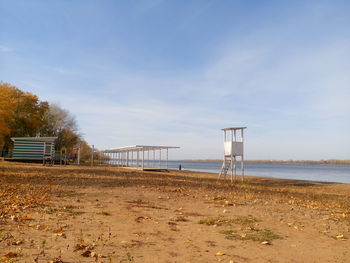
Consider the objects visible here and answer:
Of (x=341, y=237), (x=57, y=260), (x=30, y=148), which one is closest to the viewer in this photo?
(x=57, y=260)

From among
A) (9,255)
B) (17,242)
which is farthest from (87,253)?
(17,242)

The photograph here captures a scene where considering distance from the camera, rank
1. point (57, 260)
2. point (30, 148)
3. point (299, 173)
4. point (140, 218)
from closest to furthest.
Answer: point (57, 260) → point (140, 218) → point (30, 148) → point (299, 173)

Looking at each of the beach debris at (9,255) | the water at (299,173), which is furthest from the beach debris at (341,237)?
the water at (299,173)

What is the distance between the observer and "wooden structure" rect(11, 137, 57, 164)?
36562 mm

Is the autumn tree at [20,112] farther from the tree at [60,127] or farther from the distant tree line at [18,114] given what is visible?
the tree at [60,127]

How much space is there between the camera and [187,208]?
297 inches

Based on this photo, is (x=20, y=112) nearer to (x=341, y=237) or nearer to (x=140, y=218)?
(x=140, y=218)

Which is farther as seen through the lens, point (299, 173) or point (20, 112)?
point (299, 173)

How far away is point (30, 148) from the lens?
3709 centimetres

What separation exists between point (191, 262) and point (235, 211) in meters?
3.91

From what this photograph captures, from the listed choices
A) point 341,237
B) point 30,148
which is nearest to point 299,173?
point 30,148

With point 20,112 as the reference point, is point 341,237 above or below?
below

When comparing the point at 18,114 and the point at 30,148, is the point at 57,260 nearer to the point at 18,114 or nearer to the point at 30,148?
the point at 30,148

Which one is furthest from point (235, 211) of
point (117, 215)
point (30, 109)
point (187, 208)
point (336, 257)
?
point (30, 109)
